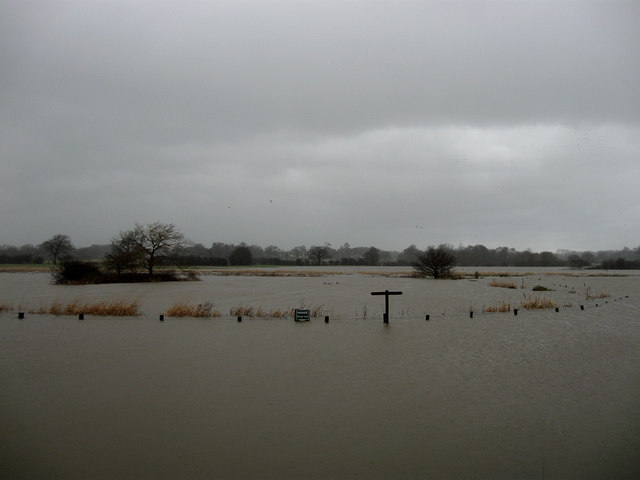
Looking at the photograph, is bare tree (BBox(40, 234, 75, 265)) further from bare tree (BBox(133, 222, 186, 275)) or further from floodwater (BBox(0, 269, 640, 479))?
floodwater (BBox(0, 269, 640, 479))

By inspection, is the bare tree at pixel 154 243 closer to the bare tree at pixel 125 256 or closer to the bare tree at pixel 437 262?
the bare tree at pixel 125 256

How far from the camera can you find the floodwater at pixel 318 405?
4199 mm

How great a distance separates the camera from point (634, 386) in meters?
6.82

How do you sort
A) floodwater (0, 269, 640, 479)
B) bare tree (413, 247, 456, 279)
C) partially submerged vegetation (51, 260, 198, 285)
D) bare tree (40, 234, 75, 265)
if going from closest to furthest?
floodwater (0, 269, 640, 479) < partially submerged vegetation (51, 260, 198, 285) < bare tree (413, 247, 456, 279) < bare tree (40, 234, 75, 265)

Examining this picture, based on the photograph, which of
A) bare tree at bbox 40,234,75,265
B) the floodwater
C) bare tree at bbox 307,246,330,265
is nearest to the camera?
the floodwater

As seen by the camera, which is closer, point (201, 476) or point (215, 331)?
point (201, 476)

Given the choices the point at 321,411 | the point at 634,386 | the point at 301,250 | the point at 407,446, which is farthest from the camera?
the point at 301,250

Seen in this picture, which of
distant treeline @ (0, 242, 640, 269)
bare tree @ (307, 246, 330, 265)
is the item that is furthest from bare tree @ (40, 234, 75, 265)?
bare tree @ (307, 246, 330, 265)

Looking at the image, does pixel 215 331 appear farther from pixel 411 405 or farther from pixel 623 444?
pixel 623 444

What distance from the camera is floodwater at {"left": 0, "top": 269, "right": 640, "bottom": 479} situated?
420cm

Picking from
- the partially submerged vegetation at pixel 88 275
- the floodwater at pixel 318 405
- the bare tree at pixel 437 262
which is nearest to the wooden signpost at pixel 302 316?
the floodwater at pixel 318 405

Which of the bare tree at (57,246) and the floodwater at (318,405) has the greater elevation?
the bare tree at (57,246)

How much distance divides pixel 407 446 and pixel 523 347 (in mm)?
6724

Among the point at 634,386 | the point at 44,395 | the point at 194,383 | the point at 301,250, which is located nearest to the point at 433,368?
the point at 634,386
